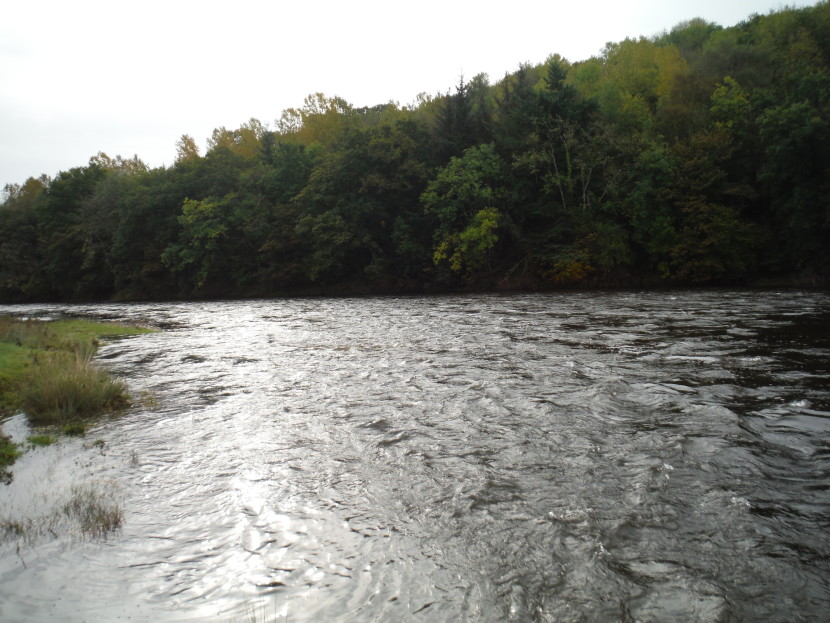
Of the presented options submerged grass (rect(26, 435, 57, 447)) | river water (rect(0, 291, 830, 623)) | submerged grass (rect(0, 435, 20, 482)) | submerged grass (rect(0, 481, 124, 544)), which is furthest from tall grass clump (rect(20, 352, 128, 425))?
submerged grass (rect(0, 481, 124, 544))

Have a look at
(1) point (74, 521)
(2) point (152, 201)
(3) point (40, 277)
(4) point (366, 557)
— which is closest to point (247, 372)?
(1) point (74, 521)

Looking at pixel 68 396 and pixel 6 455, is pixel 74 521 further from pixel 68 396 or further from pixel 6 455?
pixel 68 396

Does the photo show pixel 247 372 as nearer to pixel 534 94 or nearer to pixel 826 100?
pixel 826 100

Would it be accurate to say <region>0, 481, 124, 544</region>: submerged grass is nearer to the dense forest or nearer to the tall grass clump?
the tall grass clump

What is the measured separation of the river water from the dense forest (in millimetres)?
31452

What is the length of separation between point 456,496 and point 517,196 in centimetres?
4466

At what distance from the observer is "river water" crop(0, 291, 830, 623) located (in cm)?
445

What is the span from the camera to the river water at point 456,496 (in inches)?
175

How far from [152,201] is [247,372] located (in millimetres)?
59523

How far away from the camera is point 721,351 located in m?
13.6

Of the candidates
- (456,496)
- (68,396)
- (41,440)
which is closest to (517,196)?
(68,396)

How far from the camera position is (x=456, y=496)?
6336 mm

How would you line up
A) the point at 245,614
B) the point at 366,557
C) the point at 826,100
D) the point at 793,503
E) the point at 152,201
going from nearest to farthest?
1. the point at 245,614
2. the point at 366,557
3. the point at 793,503
4. the point at 826,100
5. the point at 152,201

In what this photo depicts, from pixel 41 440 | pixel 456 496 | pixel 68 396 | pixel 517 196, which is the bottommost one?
pixel 456 496
